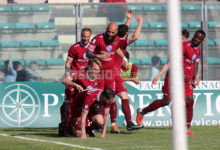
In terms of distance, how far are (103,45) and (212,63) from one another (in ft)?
14.3

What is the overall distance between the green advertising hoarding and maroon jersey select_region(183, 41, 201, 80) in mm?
2533

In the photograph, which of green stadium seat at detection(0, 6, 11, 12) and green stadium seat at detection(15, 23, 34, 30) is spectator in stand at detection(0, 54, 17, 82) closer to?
green stadium seat at detection(15, 23, 34, 30)

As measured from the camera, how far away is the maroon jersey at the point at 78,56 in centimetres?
1045

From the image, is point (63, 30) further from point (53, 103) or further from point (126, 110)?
point (126, 110)

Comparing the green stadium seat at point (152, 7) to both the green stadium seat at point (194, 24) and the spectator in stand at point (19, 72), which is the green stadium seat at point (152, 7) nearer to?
the green stadium seat at point (194, 24)

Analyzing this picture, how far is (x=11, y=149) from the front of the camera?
7230 mm

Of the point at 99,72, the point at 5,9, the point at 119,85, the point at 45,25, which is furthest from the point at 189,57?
the point at 5,9

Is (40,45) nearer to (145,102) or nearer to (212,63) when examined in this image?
(145,102)

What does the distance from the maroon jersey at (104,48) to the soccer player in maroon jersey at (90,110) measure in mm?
1045

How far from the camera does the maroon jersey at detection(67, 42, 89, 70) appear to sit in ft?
34.3

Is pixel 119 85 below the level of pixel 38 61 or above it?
below

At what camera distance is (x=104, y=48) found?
10.1m

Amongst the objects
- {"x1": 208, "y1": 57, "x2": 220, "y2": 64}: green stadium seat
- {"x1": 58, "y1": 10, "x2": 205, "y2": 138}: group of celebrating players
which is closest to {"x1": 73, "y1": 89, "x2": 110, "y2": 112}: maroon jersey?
{"x1": 58, "y1": 10, "x2": 205, "y2": 138}: group of celebrating players

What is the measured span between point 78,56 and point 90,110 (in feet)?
5.19
